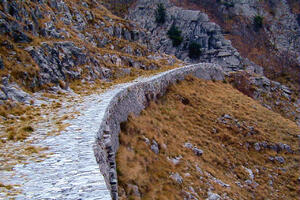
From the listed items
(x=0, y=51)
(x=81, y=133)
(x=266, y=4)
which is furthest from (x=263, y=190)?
(x=266, y=4)

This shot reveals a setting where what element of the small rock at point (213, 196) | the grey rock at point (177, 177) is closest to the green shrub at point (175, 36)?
the small rock at point (213, 196)

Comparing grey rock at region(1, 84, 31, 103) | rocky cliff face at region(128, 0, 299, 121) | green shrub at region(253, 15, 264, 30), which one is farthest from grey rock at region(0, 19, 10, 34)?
green shrub at region(253, 15, 264, 30)

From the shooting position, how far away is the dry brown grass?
12656mm

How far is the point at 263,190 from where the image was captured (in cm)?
1819

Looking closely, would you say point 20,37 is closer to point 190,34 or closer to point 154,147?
point 154,147

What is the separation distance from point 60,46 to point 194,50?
61.9 meters

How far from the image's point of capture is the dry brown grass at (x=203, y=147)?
A: 41.5ft

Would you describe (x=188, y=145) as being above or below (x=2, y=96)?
below

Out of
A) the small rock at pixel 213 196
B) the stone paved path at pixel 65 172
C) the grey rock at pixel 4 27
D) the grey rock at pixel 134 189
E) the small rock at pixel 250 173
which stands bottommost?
the small rock at pixel 250 173

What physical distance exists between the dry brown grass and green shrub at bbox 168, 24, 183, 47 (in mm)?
51710

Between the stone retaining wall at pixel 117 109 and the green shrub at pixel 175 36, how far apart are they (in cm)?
4830

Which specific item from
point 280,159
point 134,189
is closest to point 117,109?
point 134,189

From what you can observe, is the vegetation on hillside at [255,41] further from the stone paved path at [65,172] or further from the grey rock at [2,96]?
the stone paved path at [65,172]

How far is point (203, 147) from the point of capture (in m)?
19.8
